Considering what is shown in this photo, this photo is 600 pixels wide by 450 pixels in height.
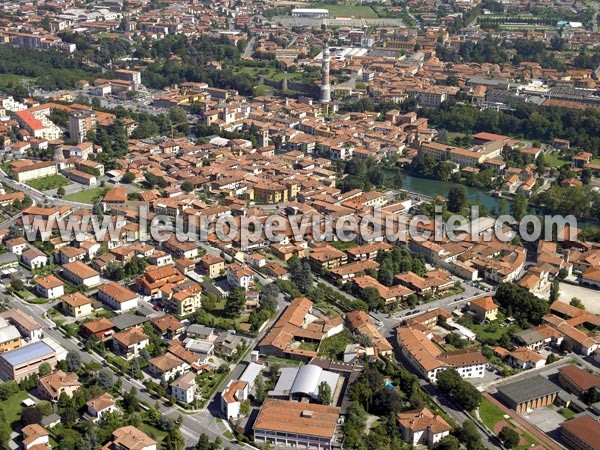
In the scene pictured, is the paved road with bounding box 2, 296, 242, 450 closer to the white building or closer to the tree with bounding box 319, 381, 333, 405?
the tree with bounding box 319, 381, 333, 405

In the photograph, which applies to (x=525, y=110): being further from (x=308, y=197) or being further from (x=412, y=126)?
(x=308, y=197)

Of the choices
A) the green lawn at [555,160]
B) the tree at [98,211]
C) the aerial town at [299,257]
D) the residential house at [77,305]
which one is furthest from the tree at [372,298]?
the green lawn at [555,160]

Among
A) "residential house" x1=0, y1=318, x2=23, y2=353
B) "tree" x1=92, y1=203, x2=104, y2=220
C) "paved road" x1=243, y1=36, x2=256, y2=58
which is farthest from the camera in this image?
"paved road" x1=243, y1=36, x2=256, y2=58

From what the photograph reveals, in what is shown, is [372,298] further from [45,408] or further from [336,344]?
[45,408]

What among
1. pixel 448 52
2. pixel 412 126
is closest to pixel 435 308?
pixel 412 126

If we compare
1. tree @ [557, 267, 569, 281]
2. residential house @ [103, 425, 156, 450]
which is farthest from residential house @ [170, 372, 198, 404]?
tree @ [557, 267, 569, 281]

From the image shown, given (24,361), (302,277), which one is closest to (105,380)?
(24,361)
